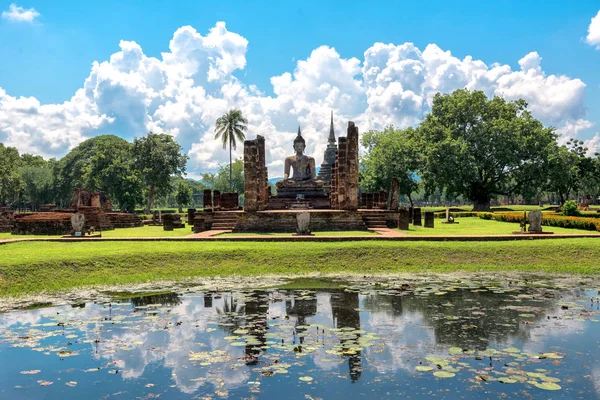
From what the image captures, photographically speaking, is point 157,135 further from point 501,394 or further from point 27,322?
point 501,394

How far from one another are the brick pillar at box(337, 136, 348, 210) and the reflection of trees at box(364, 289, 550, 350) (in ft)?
50.6

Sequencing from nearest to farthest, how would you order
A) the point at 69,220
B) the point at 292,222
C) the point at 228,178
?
the point at 292,222
the point at 69,220
the point at 228,178

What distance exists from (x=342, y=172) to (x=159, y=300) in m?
17.8

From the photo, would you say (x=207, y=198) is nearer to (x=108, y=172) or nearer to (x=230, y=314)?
(x=230, y=314)

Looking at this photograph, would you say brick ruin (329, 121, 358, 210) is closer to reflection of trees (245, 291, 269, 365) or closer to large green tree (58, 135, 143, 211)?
reflection of trees (245, 291, 269, 365)

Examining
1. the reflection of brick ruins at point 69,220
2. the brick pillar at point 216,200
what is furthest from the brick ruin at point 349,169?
the reflection of brick ruins at point 69,220

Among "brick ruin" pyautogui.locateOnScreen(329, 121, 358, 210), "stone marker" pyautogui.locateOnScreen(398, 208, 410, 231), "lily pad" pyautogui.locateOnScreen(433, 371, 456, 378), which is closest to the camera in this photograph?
"lily pad" pyautogui.locateOnScreen(433, 371, 456, 378)

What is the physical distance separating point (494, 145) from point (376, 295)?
4322 centimetres

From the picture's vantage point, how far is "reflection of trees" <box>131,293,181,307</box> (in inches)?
454

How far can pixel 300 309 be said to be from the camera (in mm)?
10734

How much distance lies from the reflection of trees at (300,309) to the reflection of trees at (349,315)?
1.44 ft

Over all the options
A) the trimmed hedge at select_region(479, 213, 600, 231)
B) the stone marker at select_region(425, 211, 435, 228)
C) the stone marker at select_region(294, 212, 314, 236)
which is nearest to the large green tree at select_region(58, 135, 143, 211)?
the stone marker at select_region(425, 211, 435, 228)

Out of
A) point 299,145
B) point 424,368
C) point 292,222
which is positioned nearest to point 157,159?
point 299,145

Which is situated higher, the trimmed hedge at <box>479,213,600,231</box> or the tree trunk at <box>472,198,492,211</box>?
the tree trunk at <box>472,198,492,211</box>
